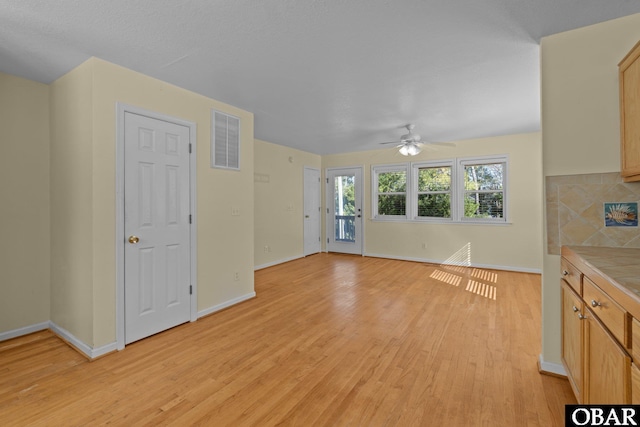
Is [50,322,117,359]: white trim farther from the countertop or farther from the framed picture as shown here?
the framed picture

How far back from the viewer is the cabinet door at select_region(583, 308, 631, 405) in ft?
3.47

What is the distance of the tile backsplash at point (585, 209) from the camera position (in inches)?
74.2

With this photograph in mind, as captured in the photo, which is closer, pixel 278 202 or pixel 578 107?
pixel 578 107

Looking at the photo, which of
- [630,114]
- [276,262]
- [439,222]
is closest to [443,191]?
[439,222]

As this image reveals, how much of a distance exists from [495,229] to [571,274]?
389 centimetres

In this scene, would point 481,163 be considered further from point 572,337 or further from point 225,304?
point 225,304

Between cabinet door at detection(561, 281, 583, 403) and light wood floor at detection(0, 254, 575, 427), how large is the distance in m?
0.21

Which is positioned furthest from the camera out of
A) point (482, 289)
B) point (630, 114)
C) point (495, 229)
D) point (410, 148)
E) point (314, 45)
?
point (495, 229)

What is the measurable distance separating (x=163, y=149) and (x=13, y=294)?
199 centimetres

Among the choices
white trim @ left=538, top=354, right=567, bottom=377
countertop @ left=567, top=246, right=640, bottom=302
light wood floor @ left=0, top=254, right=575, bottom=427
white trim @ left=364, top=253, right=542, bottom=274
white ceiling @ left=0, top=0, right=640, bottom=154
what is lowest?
light wood floor @ left=0, top=254, right=575, bottom=427

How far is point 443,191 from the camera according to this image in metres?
5.77

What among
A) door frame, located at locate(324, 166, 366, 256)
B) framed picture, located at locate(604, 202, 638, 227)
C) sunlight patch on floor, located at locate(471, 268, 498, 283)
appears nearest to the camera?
framed picture, located at locate(604, 202, 638, 227)

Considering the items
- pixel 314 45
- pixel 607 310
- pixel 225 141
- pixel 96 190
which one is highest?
pixel 314 45

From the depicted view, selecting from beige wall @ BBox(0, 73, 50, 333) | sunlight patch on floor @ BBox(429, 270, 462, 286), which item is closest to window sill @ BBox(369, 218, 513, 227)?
sunlight patch on floor @ BBox(429, 270, 462, 286)
